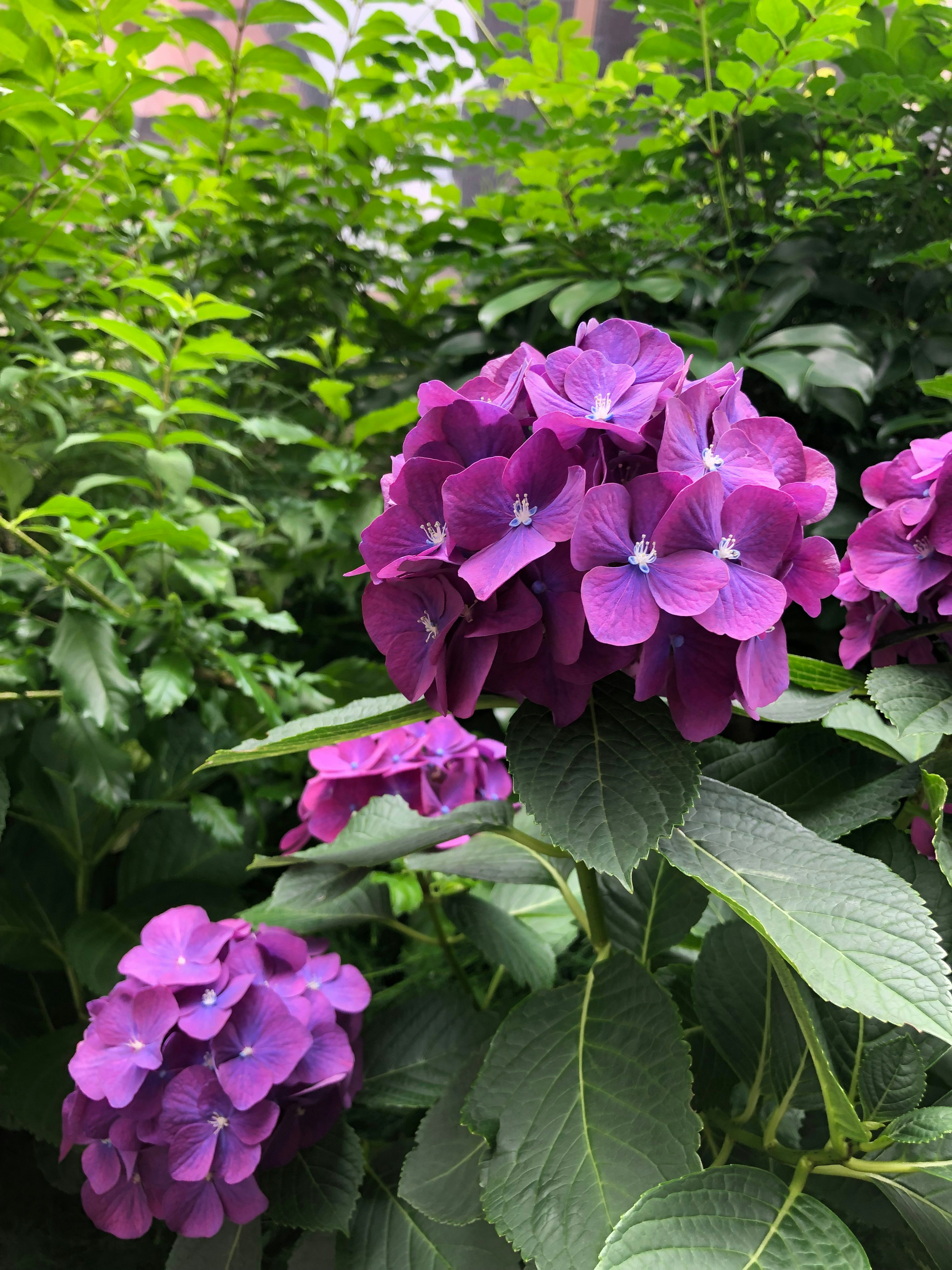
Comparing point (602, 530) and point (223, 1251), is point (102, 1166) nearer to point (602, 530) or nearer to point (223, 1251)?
point (223, 1251)

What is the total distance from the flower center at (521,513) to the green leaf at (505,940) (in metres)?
0.47

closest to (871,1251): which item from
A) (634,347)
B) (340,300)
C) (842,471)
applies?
(634,347)

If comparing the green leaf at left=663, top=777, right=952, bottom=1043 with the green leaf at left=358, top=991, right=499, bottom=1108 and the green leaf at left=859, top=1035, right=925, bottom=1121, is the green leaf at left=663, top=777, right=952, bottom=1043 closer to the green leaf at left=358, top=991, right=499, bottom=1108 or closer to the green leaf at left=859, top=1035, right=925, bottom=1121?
the green leaf at left=859, top=1035, right=925, bottom=1121

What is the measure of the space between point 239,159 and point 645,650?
1.49m

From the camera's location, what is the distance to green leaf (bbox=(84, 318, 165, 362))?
0.90 m

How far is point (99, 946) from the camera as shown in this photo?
35.7 inches

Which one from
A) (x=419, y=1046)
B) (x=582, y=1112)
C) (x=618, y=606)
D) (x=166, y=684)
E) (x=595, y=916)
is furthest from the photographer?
(x=166, y=684)

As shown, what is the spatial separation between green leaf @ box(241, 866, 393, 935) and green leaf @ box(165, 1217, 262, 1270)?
232 mm

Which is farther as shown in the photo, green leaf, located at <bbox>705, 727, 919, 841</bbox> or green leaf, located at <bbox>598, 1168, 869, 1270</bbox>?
green leaf, located at <bbox>705, 727, 919, 841</bbox>

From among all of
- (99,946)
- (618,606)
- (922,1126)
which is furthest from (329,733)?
(99,946)

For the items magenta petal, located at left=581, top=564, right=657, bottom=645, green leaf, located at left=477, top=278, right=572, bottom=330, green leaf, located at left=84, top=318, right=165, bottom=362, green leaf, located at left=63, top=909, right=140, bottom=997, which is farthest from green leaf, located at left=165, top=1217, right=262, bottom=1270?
green leaf, located at left=477, top=278, right=572, bottom=330

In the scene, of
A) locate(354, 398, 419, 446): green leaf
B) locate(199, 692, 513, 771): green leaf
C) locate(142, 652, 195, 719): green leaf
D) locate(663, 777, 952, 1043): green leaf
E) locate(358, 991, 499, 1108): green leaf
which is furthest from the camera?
locate(354, 398, 419, 446): green leaf

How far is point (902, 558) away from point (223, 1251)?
78 cm

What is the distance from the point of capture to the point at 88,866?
102 cm
